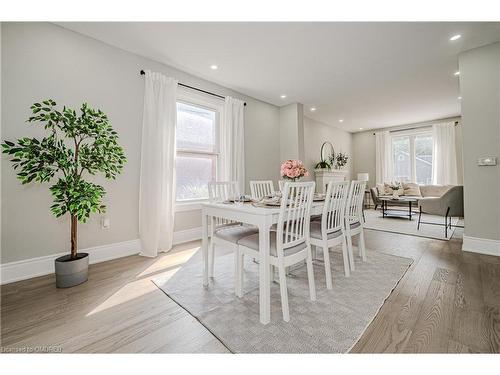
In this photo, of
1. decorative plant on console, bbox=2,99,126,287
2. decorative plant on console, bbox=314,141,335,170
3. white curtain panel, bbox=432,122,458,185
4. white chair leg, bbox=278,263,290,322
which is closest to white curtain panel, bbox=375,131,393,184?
white curtain panel, bbox=432,122,458,185

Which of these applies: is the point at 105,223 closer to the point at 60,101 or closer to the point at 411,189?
the point at 60,101

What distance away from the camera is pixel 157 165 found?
2844mm

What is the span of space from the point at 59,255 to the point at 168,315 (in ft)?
5.44

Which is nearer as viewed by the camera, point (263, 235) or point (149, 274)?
point (263, 235)

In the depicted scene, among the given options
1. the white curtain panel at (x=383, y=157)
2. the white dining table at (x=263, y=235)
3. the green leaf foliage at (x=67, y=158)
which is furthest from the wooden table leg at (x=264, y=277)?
the white curtain panel at (x=383, y=157)

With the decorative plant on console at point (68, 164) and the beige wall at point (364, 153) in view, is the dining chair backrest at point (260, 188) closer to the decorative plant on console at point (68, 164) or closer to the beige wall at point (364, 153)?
the decorative plant on console at point (68, 164)

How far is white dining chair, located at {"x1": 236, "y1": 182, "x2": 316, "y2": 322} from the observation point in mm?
1434

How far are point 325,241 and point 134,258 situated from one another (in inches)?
91.1

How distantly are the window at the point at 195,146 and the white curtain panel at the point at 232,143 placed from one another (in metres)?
0.13

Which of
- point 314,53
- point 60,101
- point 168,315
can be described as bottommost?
point 168,315

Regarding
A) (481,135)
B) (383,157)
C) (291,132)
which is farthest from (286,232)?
(383,157)

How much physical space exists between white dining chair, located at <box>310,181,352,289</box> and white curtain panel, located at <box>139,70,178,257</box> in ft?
6.57
